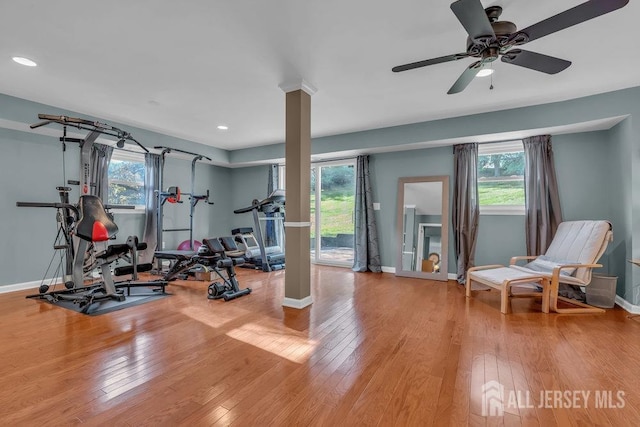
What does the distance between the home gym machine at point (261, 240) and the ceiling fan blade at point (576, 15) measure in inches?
165

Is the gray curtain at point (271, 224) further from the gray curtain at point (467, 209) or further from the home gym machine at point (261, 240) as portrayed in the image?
the gray curtain at point (467, 209)

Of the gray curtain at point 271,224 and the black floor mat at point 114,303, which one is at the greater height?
the gray curtain at point 271,224

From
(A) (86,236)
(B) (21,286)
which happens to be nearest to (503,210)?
(A) (86,236)

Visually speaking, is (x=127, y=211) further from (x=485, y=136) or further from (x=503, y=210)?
(x=503, y=210)

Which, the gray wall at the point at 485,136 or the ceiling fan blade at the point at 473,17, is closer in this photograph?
the ceiling fan blade at the point at 473,17

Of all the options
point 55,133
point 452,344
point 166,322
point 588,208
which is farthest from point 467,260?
point 55,133

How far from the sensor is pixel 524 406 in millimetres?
1650

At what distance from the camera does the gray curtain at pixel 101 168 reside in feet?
15.6

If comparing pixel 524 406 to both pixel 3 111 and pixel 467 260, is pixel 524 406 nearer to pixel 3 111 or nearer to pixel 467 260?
pixel 467 260

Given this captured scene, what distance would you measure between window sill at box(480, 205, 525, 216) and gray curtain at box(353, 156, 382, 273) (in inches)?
73.2

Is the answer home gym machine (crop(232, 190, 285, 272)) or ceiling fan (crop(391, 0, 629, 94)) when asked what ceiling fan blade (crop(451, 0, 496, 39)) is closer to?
ceiling fan (crop(391, 0, 629, 94))

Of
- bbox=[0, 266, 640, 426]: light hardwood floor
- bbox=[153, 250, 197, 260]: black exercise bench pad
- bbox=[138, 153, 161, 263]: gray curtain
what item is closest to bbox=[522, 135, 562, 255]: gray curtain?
bbox=[0, 266, 640, 426]: light hardwood floor

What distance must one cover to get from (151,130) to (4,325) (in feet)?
11.7

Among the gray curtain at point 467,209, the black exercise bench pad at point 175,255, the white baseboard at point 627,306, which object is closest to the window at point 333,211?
the gray curtain at point 467,209
